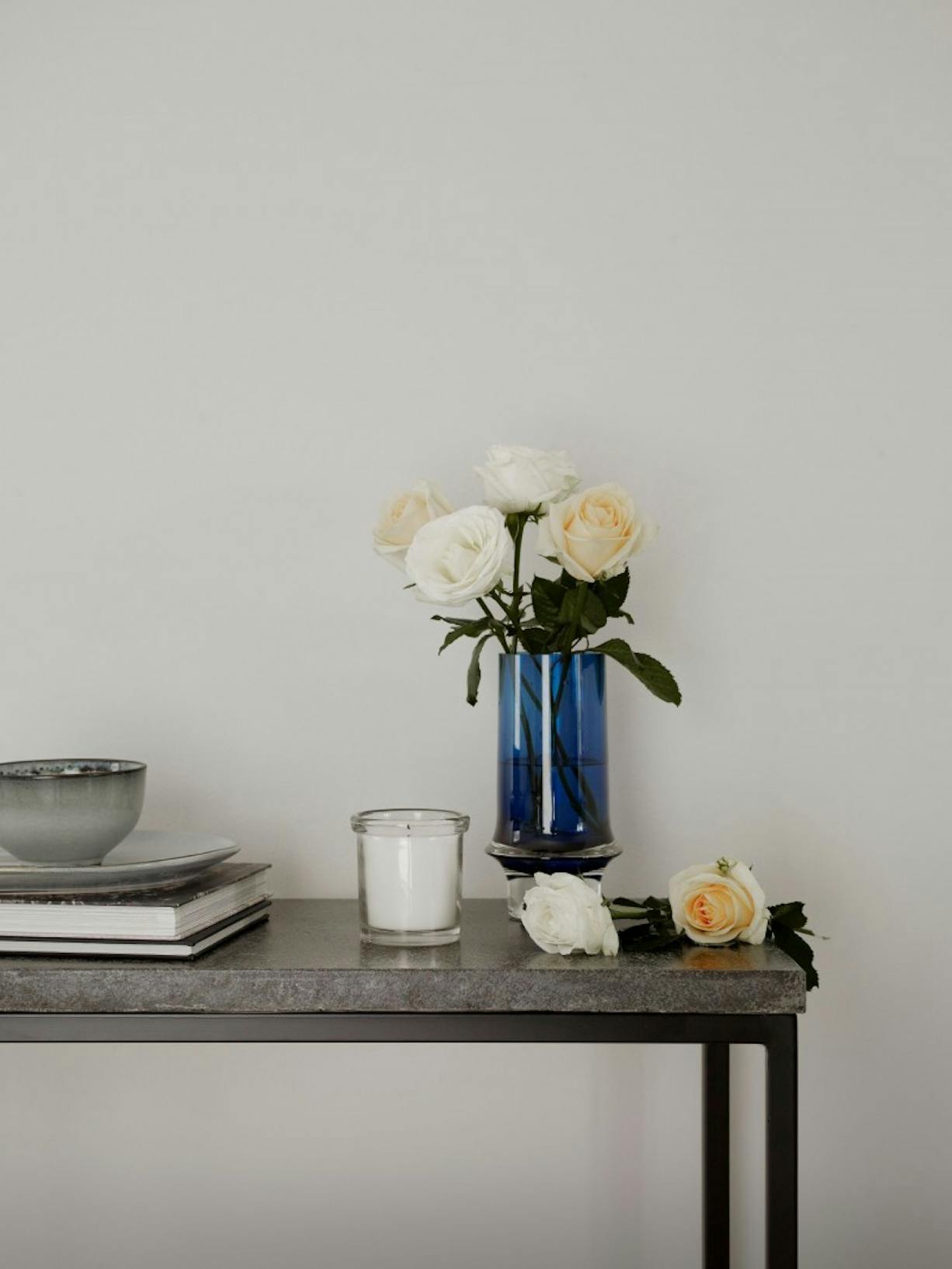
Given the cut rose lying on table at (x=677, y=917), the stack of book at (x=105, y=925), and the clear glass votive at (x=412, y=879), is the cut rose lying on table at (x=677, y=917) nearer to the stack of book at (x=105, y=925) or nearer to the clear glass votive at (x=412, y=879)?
the clear glass votive at (x=412, y=879)

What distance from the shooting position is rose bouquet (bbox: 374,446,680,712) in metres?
0.99

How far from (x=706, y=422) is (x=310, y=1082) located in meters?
0.84

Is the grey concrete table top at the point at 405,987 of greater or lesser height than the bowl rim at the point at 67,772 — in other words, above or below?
below

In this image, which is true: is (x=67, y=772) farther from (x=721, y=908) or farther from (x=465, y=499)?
(x=721, y=908)

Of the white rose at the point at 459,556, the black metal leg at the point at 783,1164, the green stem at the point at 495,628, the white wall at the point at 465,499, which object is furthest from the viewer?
the white wall at the point at 465,499

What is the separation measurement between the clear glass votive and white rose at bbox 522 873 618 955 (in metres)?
0.08

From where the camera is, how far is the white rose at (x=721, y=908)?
0.95m

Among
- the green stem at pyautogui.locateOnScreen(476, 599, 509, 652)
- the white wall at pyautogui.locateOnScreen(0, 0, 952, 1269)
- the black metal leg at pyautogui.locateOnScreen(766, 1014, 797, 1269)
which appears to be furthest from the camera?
the white wall at pyautogui.locateOnScreen(0, 0, 952, 1269)

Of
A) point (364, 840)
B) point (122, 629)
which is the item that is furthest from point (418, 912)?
point (122, 629)

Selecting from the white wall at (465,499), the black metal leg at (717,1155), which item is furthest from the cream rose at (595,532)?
the black metal leg at (717,1155)

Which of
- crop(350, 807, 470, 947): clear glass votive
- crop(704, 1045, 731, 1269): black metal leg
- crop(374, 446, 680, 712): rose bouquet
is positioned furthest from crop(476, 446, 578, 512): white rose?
crop(704, 1045, 731, 1269): black metal leg

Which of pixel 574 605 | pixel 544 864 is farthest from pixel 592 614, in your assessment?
pixel 544 864

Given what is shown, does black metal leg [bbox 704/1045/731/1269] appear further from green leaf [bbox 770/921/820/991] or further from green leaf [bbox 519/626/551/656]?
green leaf [bbox 519/626/551/656]

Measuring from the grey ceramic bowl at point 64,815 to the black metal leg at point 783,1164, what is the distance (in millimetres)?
578
